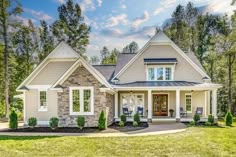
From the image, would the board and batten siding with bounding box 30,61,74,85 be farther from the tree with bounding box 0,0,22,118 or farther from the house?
the tree with bounding box 0,0,22,118

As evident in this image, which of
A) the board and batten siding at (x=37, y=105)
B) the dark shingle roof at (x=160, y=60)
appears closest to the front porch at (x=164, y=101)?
the dark shingle roof at (x=160, y=60)

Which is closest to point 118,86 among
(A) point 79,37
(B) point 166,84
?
(B) point 166,84

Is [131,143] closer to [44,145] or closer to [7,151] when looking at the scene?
[44,145]

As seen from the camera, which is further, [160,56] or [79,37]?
[79,37]

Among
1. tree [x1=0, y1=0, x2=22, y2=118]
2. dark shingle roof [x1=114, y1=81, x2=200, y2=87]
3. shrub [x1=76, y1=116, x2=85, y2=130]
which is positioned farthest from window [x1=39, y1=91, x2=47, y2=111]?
tree [x1=0, y1=0, x2=22, y2=118]

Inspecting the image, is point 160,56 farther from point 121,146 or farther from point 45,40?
point 45,40

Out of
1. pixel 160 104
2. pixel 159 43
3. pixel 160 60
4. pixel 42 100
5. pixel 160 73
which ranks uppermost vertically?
pixel 159 43

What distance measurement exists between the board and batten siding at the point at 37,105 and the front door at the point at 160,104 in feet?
28.5

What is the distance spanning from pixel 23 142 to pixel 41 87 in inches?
356

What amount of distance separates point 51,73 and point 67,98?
400 centimetres

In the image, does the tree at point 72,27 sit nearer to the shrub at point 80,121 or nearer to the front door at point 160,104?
the front door at point 160,104

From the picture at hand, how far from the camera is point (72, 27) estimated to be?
128 ft

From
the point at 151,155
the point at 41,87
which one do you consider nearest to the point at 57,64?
the point at 41,87

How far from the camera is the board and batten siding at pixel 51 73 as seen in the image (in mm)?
21391
